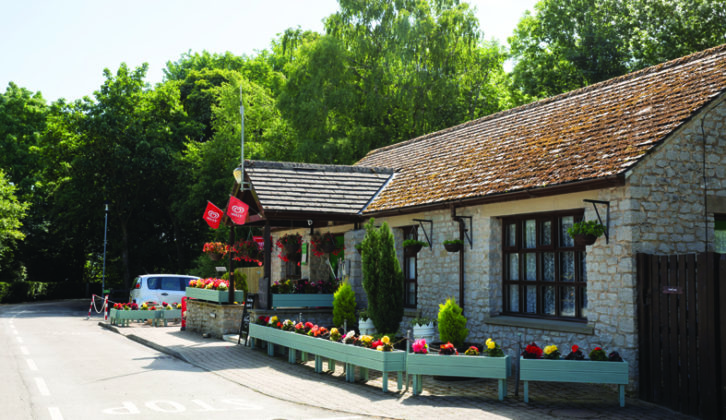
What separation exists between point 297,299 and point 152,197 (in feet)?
93.3

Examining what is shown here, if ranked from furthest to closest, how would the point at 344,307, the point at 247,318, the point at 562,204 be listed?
the point at 247,318 < the point at 344,307 < the point at 562,204

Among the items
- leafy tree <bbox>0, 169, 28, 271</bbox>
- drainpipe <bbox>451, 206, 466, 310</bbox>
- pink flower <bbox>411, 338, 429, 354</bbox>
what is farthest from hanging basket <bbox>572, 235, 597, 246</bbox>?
leafy tree <bbox>0, 169, 28, 271</bbox>

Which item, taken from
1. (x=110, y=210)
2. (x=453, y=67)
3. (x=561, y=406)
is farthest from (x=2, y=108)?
(x=561, y=406)

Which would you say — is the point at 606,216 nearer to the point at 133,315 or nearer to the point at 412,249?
the point at 412,249

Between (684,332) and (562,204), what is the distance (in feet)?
10.2

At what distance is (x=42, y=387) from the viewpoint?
10.7 m

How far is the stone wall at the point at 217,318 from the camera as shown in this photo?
1862 cm

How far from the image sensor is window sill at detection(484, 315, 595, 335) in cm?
1102

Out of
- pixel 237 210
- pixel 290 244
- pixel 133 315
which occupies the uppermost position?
→ pixel 237 210

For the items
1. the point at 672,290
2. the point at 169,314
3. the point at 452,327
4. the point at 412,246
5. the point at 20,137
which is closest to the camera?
the point at 672,290

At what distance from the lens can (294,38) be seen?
3656 cm

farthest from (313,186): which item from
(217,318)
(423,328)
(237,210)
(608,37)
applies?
(608,37)

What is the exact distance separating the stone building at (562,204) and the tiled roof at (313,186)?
0.07 meters

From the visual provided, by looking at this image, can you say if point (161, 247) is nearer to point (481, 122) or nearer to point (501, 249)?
point (481, 122)
